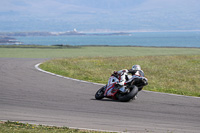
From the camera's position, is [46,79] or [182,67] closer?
[46,79]

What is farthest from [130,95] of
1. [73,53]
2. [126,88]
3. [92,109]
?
[73,53]

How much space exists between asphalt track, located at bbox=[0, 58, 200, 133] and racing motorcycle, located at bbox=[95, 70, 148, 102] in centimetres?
22

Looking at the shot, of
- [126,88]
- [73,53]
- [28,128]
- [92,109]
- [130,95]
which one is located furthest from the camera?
[73,53]

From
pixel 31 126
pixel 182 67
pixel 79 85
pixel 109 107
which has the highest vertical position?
pixel 182 67

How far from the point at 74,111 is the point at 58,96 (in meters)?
Answer: 2.77

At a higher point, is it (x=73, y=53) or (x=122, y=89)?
(x=73, y=53)

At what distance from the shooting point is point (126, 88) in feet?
40.8

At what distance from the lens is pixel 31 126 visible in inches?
339

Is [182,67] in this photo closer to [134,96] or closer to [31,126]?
[134,96]

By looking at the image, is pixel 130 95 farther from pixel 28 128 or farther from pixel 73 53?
pixel 73 53

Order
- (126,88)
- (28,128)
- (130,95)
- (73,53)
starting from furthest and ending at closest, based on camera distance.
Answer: (73,53) → (126,88) → (130,95) → (28,128)

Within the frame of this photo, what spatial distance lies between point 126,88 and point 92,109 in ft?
5.87

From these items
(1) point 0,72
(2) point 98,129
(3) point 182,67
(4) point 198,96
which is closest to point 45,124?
(2) point 98,129

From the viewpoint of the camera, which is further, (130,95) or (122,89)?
(122,89)
